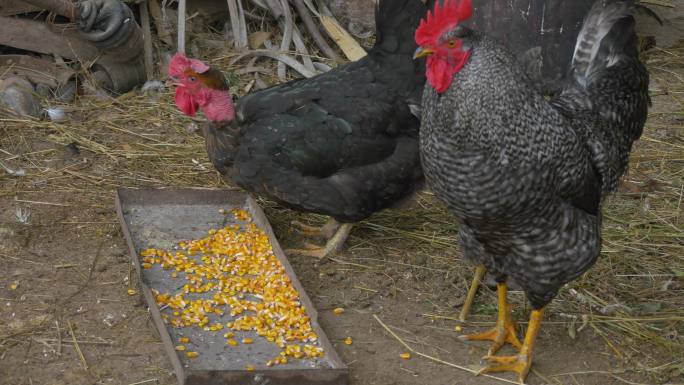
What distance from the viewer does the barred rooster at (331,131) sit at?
17.4ft

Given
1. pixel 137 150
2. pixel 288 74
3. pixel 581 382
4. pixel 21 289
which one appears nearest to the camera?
pixel 581 382

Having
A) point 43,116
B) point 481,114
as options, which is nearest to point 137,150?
point 43,116

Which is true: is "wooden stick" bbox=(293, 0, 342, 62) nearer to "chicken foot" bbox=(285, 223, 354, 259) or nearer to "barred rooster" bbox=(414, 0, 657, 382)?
"chicken foot" bbox=(285, 223, 354, 259)

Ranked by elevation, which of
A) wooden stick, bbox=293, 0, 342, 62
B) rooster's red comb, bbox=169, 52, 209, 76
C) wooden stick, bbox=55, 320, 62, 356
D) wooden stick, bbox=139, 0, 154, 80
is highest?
rooster's red comb, bbox=169, 52, 209, 76

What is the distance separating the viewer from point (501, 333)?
474 centimetres

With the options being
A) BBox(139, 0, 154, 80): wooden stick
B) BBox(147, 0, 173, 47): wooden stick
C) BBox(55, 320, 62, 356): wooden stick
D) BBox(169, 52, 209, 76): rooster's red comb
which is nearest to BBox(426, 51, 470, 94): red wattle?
BBox(169, 52, 209, 76): rooster's red comb

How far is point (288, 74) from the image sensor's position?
7.79 metres

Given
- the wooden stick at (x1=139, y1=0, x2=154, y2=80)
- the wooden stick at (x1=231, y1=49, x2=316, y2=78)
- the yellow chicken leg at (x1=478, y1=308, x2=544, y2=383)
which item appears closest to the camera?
the yellow chicken leg at (x1=478, y1=308, x2=544, y2=383)

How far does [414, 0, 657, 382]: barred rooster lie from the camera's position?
388cm

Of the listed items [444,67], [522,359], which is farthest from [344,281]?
[444,67]

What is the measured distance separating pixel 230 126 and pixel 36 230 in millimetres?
1424

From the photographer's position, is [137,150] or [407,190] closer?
[407,190]

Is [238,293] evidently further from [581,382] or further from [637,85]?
[637,85]

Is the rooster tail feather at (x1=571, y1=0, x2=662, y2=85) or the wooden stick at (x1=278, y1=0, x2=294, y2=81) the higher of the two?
the rooster tail feather at (x1=571, y1=0, x2=662, y2=85)
